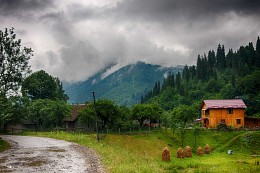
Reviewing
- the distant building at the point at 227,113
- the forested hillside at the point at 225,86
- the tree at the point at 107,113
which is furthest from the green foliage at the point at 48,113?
the forested hillside at the point at 225,86

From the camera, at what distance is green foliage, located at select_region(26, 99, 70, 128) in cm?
7456

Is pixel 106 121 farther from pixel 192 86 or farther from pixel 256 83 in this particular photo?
pixel 192 86

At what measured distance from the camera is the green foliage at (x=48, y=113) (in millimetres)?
74562

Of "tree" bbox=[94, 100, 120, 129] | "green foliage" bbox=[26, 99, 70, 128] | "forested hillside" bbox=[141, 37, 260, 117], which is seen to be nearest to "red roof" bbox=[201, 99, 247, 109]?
"forested hillside" bbox=[141, 37, 260, 117]

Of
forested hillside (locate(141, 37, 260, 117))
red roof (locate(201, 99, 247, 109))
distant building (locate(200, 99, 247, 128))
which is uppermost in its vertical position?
forested hillside (locate(141, 37, 260, 117))

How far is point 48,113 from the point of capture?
75.8m

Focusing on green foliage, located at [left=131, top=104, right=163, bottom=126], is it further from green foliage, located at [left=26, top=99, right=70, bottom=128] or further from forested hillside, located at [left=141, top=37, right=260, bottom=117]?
forested hillside, located at [left=141, top=37, right=260, bottom=117]

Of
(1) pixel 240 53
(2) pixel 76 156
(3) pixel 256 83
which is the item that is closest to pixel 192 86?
(1) pixel 240 53

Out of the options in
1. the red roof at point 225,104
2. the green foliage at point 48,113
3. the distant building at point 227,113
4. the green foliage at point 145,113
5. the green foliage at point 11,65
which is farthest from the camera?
the red roof at point 225,104

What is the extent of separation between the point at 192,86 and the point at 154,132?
10999 centimetres

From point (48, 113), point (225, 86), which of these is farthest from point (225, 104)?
point (225, 86)

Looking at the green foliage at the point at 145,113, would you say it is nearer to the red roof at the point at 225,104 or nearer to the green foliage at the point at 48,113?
the red roof at the point at 225,104

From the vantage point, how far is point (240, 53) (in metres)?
196

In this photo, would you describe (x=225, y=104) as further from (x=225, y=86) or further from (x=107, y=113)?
(x=225, y=86)
